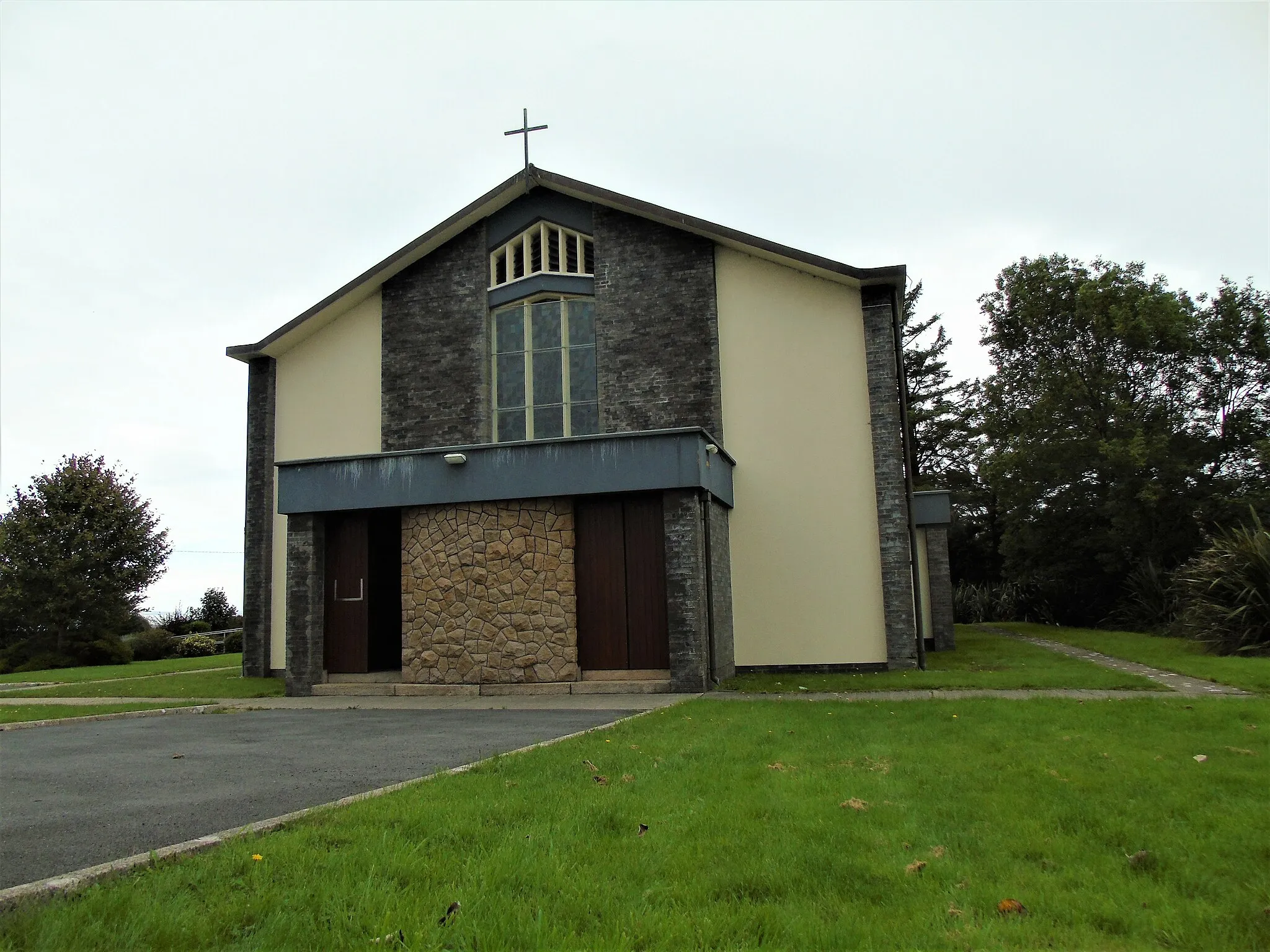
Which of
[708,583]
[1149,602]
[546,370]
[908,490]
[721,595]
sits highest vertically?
[546,370]

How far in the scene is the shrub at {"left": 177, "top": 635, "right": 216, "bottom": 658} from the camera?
31.0 m

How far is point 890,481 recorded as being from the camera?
15.4 metres

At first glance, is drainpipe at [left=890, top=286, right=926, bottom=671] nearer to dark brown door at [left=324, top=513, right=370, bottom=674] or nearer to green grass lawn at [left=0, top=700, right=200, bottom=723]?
dark brown door at [left=324, top=513, right=370, bottom=674]

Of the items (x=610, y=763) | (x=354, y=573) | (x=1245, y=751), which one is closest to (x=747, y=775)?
(x=610, y=763)

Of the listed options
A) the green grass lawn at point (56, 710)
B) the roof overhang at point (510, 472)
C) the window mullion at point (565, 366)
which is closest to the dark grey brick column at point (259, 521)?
the roof overhang at point (510, 472)

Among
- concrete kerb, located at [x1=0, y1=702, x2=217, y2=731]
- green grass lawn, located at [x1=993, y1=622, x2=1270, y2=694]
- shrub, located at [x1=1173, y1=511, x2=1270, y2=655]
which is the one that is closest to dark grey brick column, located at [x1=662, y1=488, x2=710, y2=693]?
concrete kerb, located at [x1=0, y1=702, x2=217, y2=731]

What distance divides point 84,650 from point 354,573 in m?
19.7

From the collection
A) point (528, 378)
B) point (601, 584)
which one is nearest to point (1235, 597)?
point (601, 584)

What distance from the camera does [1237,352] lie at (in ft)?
88.9

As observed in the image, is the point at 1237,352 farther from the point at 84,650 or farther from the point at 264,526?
the point at 84,650

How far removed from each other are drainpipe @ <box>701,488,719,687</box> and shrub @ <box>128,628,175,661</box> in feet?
78.1

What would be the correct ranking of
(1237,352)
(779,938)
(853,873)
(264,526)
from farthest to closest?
(1237,352)
(264,526)
(853,873)
(779,938)

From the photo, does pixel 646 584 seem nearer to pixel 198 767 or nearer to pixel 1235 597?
pixel 198 767

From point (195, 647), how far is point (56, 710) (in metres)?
20.3
